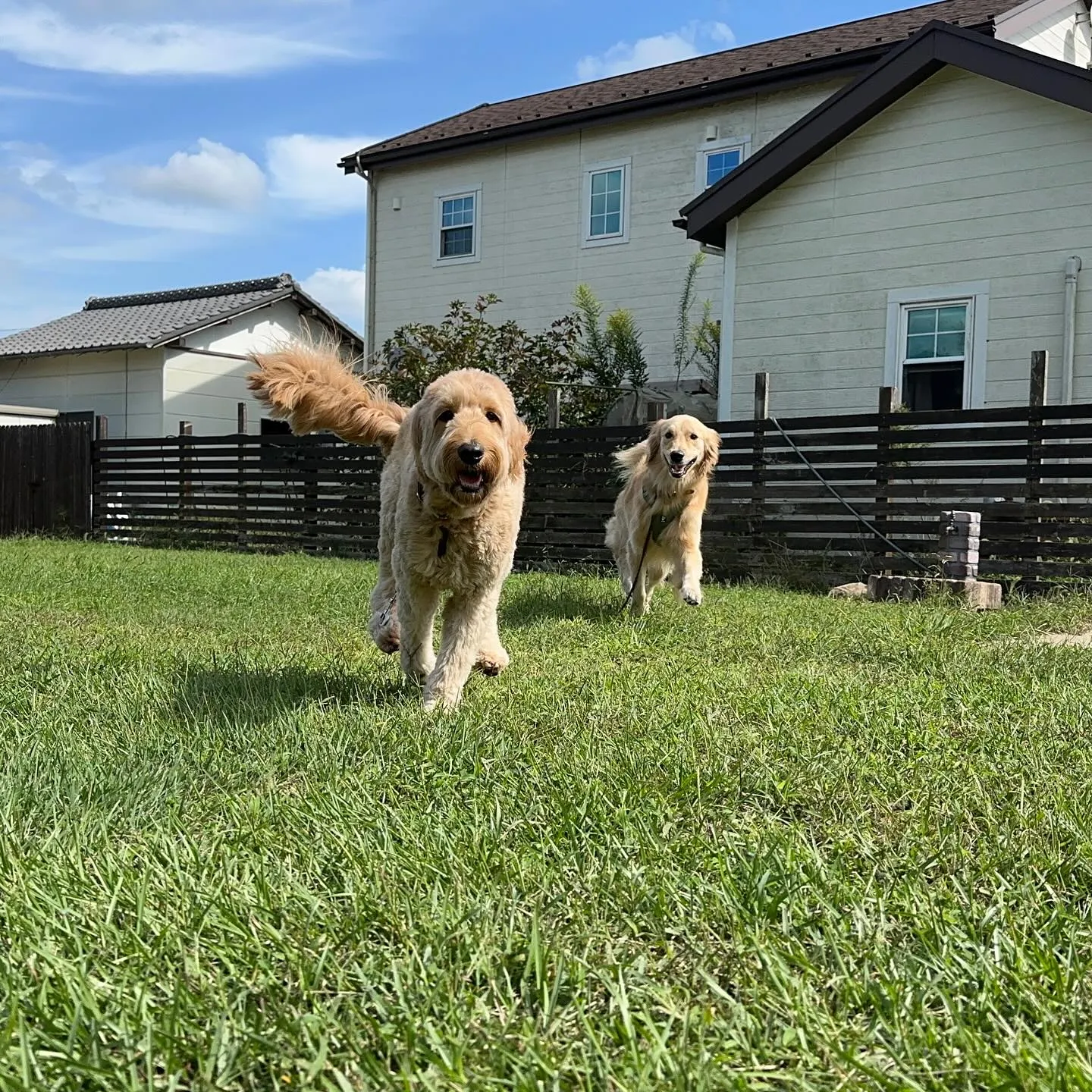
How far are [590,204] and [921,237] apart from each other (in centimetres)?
769

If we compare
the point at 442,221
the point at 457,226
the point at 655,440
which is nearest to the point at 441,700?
the point at 655,440

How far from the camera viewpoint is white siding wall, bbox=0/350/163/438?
22312 mm

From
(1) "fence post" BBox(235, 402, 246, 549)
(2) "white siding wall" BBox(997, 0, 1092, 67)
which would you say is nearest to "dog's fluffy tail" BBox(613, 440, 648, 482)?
(1) "fence post" BBox(235, 402, 246, 549)

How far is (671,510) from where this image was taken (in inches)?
299

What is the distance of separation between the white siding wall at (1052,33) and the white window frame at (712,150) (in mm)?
4088

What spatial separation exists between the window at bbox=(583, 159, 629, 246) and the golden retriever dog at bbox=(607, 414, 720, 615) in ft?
38.4

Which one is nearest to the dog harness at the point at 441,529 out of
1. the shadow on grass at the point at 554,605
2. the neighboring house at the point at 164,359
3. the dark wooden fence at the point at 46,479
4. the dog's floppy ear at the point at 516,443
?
the dog's floppy ear at the point at 516,443

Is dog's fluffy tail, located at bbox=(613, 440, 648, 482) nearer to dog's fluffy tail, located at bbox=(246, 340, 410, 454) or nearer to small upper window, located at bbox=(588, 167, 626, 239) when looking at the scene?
dog's fluffy tail, located at bbox=(246, 340, 410, 454)

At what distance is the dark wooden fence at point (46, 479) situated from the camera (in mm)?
17688

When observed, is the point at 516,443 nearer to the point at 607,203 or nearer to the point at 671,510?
the point at 671,510

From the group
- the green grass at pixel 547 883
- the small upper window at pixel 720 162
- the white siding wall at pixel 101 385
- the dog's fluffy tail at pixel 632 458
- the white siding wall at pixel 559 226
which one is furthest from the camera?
→ the white siding wall at pixel 101 385

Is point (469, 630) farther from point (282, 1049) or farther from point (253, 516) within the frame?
point (253, 516)

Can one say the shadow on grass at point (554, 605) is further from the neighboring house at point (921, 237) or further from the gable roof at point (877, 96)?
the gable roof at point (877, 96)

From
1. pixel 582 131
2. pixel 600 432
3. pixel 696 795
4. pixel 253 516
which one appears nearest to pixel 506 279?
pixel 582 131
